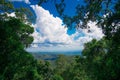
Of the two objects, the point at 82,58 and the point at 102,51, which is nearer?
the point at 102,51

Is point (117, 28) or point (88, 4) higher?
point (88, 4)

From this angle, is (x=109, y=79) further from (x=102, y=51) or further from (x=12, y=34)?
(x=102, y=51)

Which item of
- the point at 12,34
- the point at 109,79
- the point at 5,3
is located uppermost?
the point at 5,3

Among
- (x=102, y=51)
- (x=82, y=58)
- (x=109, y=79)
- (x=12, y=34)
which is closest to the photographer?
(x=12, y=34)

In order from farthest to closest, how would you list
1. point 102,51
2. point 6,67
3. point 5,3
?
point 102,51, point 5,3, point 6,67

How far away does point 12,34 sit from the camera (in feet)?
85.1

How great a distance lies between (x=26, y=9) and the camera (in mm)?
36219

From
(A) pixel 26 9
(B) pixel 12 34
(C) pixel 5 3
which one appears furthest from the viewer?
(A) pixel 26 9

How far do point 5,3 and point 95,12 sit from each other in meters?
14.8

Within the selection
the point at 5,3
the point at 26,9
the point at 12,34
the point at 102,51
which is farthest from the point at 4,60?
the point at 102,51

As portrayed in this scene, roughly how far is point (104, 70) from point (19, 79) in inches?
475

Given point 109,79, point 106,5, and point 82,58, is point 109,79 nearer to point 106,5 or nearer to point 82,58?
point 106,5

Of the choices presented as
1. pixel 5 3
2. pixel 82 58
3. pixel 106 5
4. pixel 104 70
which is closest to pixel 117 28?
pixel 106 5

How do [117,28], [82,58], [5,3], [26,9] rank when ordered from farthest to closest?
[82,58] → [26,9] → [5,3] → [117,28]
